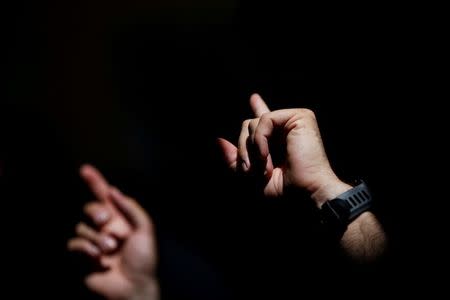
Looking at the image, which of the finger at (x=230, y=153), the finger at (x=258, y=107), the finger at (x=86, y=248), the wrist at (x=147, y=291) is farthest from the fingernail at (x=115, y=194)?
the finger at (x=258, y=107)

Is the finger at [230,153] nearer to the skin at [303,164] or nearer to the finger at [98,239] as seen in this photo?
the skin at [303,164]

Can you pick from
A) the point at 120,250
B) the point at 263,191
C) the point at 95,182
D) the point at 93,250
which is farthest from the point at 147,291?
the point at 263,191

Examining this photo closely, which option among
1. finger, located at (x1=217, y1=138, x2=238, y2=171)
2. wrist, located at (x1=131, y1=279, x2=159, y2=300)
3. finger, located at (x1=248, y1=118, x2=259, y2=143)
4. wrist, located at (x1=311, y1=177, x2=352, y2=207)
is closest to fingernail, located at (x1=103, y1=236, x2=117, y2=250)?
wrist, located at (x1=131, y1=279, x2=159, y2=300)

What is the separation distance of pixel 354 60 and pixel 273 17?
0.52 m

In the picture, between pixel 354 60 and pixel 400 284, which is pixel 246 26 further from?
pixel 400 284

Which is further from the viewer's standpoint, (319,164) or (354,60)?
(354,60)

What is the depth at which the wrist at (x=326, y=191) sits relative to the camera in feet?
3.72

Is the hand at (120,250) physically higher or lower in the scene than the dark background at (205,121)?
lower

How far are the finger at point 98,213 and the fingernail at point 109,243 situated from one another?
8cm

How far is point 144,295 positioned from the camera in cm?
141

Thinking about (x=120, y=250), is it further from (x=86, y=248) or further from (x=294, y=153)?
(x=294, y=153)

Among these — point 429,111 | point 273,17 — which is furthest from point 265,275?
point 273,17

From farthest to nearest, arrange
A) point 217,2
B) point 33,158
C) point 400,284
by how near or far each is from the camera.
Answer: point 33,158 → point 217,2 → point 400,284

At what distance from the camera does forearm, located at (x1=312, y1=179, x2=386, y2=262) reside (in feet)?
3.57
